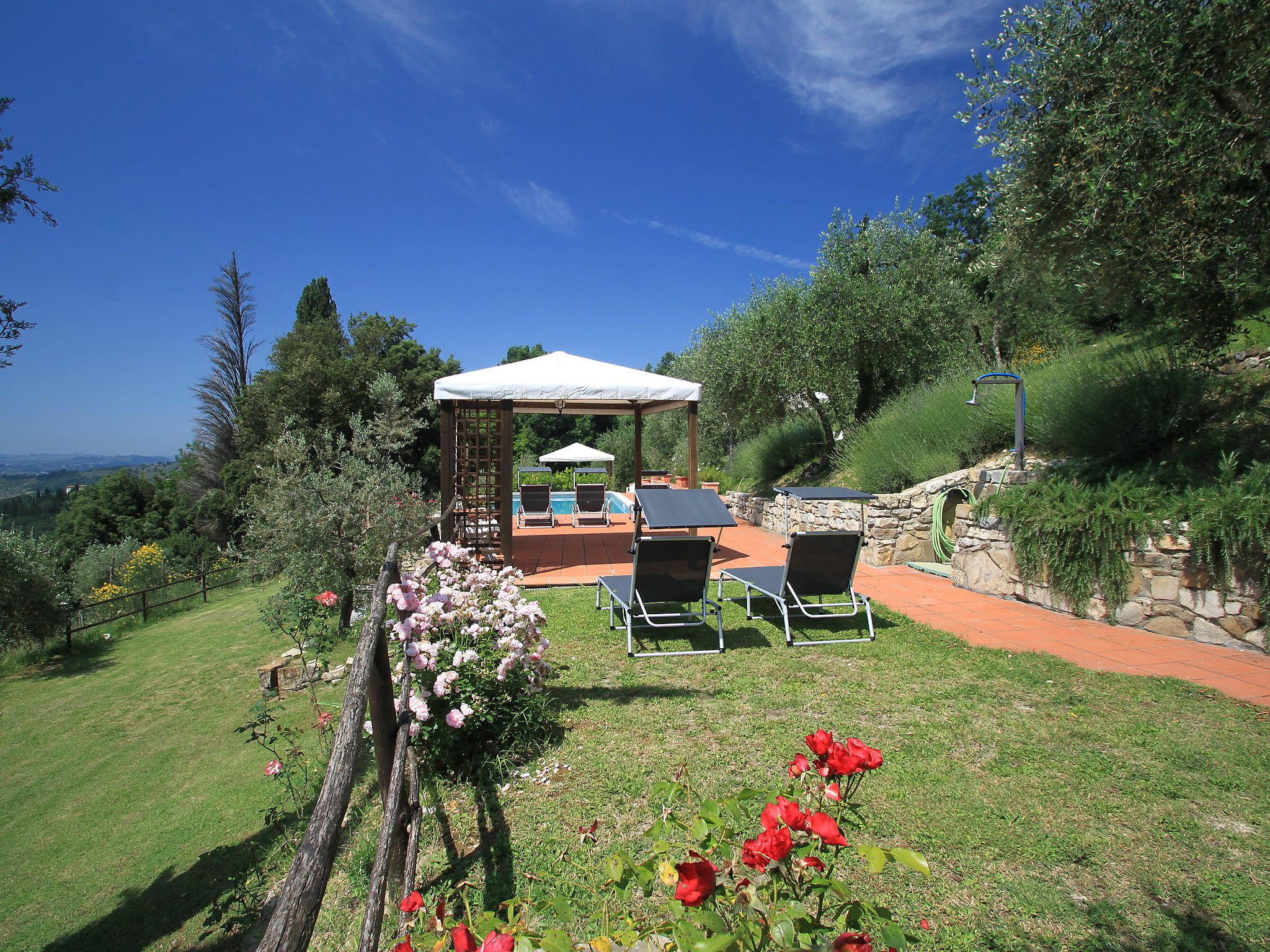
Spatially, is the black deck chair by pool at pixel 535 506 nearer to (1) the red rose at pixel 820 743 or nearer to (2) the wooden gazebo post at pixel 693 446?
(2) the wooden gazebo post at pixel 693 446

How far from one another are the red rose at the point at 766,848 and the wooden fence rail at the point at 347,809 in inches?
24.8

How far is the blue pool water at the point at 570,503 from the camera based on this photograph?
1438cm

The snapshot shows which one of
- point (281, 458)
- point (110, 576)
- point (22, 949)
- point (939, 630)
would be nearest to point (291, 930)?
point (22, 949)

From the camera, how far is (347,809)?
141 cm

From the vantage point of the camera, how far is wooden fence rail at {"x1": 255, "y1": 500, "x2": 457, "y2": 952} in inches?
32.6

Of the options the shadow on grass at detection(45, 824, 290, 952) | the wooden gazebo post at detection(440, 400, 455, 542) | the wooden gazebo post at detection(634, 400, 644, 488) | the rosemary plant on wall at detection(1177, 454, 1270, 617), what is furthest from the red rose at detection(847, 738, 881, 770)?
the wooden gazebo post at detection(634, 400, 644, 488)

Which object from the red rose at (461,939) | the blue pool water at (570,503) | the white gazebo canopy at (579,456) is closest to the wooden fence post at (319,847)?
the red rose at (461,939)

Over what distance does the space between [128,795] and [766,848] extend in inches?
219

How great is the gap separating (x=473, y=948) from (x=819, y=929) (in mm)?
586

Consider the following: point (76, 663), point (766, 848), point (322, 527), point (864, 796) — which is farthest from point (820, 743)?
point (76, 663)

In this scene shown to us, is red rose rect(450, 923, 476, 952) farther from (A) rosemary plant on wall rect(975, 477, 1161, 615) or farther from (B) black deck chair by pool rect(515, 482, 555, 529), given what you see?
(B) black deck chair by pool rect(515, 482, 555, 529)

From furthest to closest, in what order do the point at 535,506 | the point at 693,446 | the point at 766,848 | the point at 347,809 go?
the point at 535,506, the point at 693,446, the point at 347,809, the point at 766,848

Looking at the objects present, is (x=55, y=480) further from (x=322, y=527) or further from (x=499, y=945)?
(x=499, y=945)

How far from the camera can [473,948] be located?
974mm
